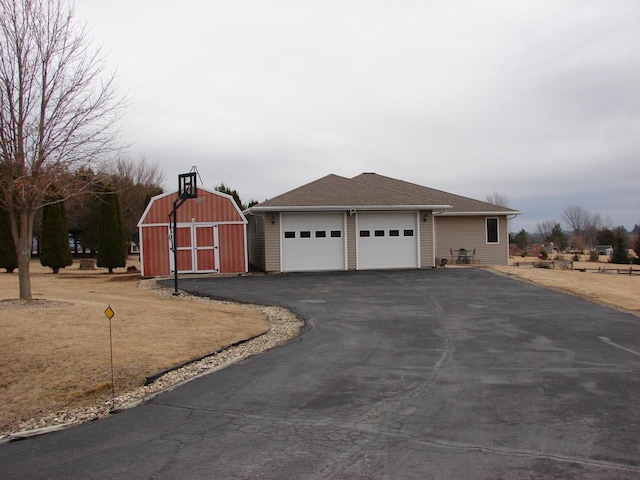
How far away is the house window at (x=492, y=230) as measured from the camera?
25344mm

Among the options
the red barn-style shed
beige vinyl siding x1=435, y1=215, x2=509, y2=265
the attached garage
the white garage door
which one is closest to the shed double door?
the red barn-style shed

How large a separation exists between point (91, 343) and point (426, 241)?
16051 millimetres

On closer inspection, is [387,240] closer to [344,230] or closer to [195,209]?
[344,230]

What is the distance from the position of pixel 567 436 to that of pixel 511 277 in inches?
586

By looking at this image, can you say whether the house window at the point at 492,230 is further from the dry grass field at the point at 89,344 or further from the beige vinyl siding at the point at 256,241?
the dry grass field at the point at 89,344

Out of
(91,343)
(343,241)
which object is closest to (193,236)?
(343,241)

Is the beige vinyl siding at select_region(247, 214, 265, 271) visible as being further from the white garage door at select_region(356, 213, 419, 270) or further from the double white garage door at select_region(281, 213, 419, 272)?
the white garage door at select_region(356, 213, 419, 270)

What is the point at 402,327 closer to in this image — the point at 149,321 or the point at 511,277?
the point at 149,321

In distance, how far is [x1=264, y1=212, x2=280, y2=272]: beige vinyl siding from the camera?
2072cm

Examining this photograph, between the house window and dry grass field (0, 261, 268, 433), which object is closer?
dry grass field (0, 261, 268, 433)

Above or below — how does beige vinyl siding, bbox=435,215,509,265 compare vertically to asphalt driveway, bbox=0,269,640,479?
above

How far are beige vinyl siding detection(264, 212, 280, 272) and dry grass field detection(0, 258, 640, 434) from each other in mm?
7929

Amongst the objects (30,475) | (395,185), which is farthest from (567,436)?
(395,185)

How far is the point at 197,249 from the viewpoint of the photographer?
67.8 feet
